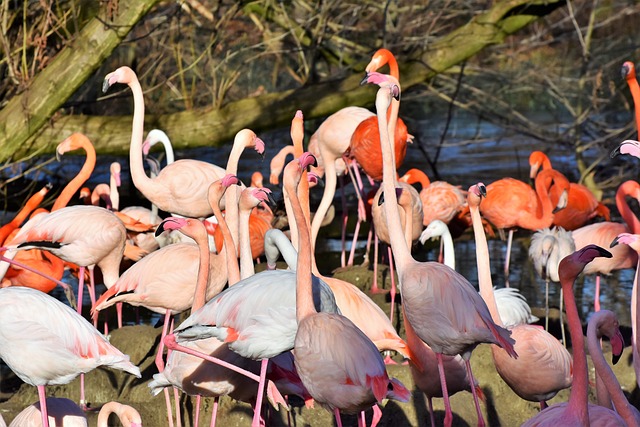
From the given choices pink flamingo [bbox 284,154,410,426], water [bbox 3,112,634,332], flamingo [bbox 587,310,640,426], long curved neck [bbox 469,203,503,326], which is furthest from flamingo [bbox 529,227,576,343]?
pink flamingo [bbox 284,154,410,426]

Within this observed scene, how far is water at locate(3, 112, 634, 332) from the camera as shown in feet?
24.1

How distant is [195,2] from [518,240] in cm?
349

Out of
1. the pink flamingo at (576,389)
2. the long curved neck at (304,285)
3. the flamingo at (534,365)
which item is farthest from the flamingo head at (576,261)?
the flamingo at (534,365)

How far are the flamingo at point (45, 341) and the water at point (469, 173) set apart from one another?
116 inches

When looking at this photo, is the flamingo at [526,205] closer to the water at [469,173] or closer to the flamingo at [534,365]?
the water at [469,173]

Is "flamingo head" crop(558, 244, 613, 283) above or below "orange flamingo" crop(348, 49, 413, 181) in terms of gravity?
below

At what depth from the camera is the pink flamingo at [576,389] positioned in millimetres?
3156

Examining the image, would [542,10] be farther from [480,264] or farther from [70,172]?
[70,172]

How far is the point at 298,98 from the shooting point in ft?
25.8

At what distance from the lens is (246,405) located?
4723 mm

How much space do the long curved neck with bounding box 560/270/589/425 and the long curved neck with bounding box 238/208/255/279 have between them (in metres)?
1.60

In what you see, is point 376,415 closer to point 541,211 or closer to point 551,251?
point 551,251

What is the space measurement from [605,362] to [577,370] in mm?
170

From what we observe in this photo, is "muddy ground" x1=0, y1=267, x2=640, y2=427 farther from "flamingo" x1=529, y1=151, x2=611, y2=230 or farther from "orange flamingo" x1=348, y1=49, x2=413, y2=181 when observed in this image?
"flamingo" x1=529, y1=151, x2=611, y2=230
